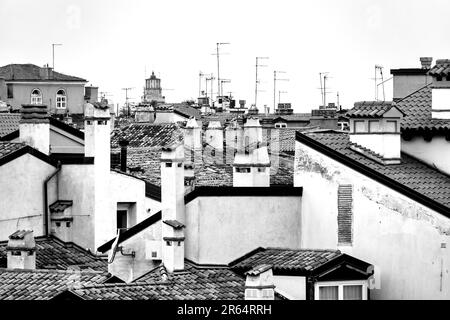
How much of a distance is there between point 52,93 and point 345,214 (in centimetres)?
6789

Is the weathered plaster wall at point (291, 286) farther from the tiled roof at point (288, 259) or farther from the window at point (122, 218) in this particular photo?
the window at point (122, 218)

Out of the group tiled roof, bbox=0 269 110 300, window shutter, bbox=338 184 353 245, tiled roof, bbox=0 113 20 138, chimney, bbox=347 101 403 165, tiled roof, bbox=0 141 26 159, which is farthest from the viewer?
tiled roof, bbox=0 113 20 138

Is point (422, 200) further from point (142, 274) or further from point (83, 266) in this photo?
point (83, 266)

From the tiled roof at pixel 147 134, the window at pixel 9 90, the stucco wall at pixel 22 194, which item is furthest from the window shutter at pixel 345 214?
the window at pixel 9 90

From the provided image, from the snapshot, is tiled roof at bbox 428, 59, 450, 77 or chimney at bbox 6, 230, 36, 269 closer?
tiled roof at bbox 428, 59, 450, 77

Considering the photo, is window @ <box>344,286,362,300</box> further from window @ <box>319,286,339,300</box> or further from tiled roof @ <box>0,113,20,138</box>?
tiled roof @ <box>0,113,20,138</box>

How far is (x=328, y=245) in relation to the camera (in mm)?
30203

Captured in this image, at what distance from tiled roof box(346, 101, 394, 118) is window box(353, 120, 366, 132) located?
0.32ft

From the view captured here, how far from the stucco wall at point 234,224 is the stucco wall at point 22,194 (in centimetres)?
725

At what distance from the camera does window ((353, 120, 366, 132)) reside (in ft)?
101

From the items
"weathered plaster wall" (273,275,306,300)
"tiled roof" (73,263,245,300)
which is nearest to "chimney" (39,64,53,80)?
"tiled roof" (73,263,245,300)

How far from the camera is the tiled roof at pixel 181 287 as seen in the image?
27.3m

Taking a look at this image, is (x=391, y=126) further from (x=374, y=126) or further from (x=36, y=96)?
(x=36, y=96)
